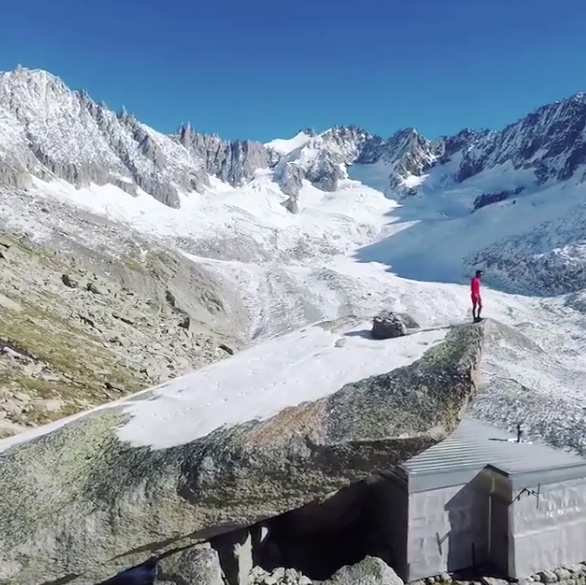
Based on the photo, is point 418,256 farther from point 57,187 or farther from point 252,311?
point 57,187

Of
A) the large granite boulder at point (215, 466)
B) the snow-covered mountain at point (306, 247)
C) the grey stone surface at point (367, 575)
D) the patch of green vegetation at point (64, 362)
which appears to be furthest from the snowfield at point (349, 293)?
the patch of green vegetation at point (64, 362)

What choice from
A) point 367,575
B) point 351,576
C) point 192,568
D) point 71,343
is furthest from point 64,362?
point 367,575

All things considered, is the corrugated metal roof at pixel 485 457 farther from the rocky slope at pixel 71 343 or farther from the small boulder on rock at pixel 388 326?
the rocky slope at pixel 71 343

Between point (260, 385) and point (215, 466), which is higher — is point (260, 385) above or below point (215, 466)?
above

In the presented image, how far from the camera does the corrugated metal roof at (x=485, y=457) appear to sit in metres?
10.2

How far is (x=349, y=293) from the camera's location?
286ft

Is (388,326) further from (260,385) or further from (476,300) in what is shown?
(260,385)

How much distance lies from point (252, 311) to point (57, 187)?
3756 inches

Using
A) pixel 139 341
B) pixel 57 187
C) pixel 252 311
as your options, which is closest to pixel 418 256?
pixel 252 311

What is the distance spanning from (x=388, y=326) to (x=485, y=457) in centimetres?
305

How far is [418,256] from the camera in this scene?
5846 inches

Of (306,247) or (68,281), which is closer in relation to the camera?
(68,281)

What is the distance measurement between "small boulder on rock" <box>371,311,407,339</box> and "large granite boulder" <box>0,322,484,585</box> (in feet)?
5.43

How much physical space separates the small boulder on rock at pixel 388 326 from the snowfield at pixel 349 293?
50 centimetres
